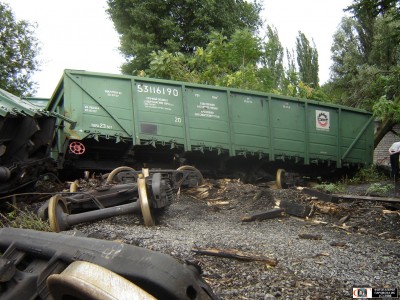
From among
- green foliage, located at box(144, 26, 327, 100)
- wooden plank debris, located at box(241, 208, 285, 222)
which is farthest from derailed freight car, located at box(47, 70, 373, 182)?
wooden plank debris, located at box(241, 208, 285, 222)

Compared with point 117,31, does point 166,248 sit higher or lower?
lower

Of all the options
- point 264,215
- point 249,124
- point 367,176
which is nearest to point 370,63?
point 367,176

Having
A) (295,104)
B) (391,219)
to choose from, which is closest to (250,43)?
(295,104)

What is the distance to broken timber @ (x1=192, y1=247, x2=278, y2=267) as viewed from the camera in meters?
3.13

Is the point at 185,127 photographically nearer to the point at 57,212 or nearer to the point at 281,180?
the point at 281,180

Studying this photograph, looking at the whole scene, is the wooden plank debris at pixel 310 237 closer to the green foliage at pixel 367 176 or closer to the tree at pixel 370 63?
the tree at pixel 370 63

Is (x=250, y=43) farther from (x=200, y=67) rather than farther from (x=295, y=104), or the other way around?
(x=295, y=104)

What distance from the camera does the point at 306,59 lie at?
1022 inches

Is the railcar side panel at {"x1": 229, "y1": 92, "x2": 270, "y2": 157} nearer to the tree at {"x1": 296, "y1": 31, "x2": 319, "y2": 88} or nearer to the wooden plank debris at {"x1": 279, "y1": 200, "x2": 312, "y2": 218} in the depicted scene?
the wooden plank debris at {"x1": 279, "y1": 200, "x2": 312, "y2": 218}

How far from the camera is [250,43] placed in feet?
46.0

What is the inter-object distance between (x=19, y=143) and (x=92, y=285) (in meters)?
5.26

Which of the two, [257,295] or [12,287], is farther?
[257,295]

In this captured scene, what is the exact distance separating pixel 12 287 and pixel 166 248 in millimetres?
1758

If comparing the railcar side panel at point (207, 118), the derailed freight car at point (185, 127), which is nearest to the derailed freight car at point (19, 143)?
the derailed freight car at point (185, 127)
